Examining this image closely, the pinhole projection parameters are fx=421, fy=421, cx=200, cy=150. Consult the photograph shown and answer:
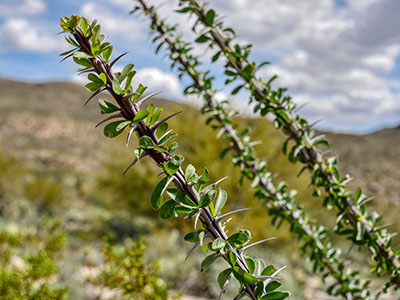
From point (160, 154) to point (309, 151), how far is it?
108cm

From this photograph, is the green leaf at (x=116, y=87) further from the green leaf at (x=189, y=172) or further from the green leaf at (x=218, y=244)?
the green leaf at (x=218, y=244)

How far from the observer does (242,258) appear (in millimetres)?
1018

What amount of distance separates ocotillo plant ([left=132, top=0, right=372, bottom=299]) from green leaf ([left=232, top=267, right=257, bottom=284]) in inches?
40.7

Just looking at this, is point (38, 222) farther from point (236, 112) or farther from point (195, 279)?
point (236, 112)

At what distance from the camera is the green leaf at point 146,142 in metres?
0.92

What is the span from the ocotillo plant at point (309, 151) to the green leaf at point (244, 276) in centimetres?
90

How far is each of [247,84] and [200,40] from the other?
0.29 meters

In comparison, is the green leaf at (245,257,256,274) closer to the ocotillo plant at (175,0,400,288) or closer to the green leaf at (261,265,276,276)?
the green leaf at (261,265,276,276)

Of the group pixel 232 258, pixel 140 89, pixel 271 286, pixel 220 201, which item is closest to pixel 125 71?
pixel 140 89

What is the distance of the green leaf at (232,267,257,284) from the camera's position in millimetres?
972

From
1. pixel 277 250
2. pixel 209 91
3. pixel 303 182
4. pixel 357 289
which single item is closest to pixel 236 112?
pixel 209 91

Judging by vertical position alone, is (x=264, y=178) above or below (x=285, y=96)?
below

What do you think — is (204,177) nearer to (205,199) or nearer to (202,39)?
(205,199)

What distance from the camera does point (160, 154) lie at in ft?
3.17
